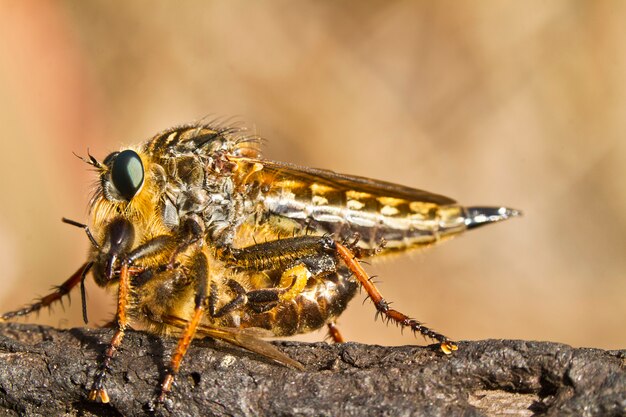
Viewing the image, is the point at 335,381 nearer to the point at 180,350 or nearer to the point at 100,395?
the point at 180,350

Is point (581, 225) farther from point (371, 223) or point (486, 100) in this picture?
point (371, 223)

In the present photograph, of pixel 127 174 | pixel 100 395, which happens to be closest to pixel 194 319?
pixel 100 395

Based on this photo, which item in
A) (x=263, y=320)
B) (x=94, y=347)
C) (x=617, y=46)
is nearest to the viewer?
(x=94, y=347)

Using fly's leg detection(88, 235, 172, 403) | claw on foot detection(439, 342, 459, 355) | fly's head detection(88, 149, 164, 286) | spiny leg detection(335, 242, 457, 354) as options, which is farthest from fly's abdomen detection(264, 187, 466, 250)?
claw on foot detection(439, 342, 459, 355)

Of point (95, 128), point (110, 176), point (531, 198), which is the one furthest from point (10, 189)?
point (531, 198)

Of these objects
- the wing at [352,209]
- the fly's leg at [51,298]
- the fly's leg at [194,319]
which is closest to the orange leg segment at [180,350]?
the fly's leg at [194,319]

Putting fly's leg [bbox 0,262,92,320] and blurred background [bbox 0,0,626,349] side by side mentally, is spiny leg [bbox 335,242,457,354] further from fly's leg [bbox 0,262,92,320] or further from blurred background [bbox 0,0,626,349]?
blurred background [bbox 0,0,626,349]
